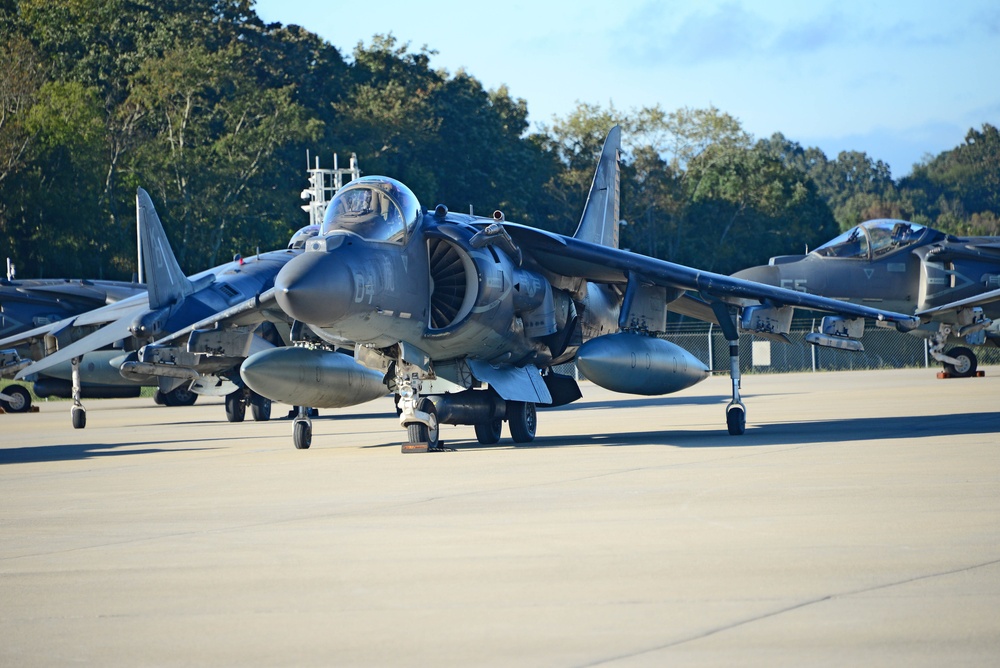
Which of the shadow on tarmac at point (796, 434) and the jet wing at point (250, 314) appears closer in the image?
the shadow on tarmac at point (796, 434)

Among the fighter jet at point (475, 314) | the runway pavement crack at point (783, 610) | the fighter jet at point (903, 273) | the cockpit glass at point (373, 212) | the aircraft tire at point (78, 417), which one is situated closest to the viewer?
the runway pavement crack at point (783, 610)

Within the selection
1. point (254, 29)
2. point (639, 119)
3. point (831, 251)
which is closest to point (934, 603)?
point (831, 251)

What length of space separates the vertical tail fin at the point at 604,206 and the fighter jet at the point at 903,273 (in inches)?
369

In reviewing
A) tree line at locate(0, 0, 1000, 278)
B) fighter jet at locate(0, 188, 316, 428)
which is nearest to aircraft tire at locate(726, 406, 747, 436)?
fighter jet at locate(0, 188, 316, 428)

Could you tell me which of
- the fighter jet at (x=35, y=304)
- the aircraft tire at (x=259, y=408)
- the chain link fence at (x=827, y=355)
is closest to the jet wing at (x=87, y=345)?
the aircraft tire at (x=259, y=408)

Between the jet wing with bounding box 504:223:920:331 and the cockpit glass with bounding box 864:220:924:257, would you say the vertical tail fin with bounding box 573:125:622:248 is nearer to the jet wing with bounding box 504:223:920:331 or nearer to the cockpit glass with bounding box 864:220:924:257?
the jet wing with bounding box 504:223:920:331

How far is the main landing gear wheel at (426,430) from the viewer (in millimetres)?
14773

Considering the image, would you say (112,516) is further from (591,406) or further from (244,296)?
(591,406)

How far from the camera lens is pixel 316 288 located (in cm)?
1280

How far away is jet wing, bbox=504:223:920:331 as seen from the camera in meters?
16.2

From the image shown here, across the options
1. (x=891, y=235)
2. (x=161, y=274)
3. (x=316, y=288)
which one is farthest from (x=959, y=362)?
(x=316, y=288)

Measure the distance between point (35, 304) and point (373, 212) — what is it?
70.7ft

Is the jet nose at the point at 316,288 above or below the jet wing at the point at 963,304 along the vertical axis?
below

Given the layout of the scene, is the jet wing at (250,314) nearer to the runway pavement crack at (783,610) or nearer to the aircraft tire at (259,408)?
the aircraft tire at (259,408)
